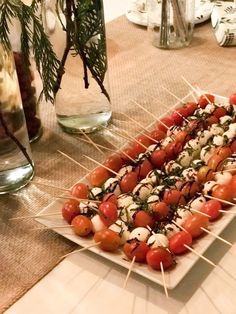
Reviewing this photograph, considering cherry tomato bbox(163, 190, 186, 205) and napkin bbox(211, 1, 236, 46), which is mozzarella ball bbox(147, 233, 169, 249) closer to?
cherry tomato bbox(163, 190, 186, 205)

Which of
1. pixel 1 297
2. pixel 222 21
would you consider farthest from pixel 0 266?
pixel 222 21

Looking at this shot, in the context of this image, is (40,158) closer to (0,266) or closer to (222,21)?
(0,266)

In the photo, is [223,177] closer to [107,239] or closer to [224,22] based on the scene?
[107,239]

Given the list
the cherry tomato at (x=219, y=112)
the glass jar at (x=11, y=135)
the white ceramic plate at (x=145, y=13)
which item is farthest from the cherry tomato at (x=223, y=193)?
the white ceramic plate at (x=145, y=13)

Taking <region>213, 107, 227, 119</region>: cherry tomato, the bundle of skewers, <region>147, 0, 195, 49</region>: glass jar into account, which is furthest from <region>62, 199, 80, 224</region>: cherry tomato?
<region>147, 0, 195, 49</region>: glass jar

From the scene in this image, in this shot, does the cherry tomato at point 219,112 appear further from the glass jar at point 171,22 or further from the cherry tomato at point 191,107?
the glass jar at point 171,22

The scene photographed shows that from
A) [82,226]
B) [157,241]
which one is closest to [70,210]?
[82,226]
